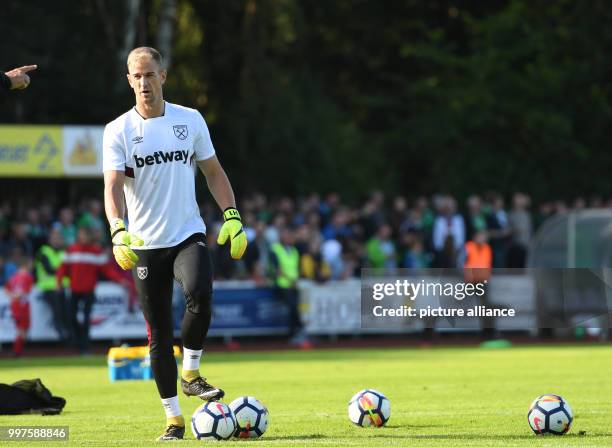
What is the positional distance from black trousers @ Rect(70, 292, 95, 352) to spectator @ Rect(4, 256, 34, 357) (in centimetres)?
83

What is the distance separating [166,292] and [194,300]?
223 millimetres

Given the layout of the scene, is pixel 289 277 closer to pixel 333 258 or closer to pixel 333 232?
pixel 333 258

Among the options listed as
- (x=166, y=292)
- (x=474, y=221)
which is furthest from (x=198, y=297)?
(x=474, y=221)

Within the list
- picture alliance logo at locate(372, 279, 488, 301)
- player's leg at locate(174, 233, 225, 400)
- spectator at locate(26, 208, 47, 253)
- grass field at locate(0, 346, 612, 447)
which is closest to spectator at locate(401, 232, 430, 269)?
grass field at locate(0, 346, 612, 447)

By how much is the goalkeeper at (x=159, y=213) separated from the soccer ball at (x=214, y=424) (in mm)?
163

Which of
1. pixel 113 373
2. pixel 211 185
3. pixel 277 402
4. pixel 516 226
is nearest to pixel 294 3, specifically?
pixel 516 226

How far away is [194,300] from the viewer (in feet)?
30.9

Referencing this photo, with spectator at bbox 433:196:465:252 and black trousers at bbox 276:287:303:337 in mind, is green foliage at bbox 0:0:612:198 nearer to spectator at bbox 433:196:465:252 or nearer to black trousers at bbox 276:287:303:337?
black trousers at bbox 276:287:303:337

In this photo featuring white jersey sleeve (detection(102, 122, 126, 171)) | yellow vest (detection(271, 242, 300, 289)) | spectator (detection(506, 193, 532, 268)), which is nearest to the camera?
white jersey sleeve (detection(102, 122, 126, 171))

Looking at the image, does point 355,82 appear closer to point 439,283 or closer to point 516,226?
point 516,226

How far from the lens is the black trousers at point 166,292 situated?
371 inches

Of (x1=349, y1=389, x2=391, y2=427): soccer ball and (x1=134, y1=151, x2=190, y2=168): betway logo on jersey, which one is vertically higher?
(x1=134, y1=151, x2=190, y2=168): betway logo on jersey

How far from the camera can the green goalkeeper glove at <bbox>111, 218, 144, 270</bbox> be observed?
9.14m

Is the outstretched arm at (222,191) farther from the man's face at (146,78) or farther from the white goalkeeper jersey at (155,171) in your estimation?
the man's face at (146,78)
